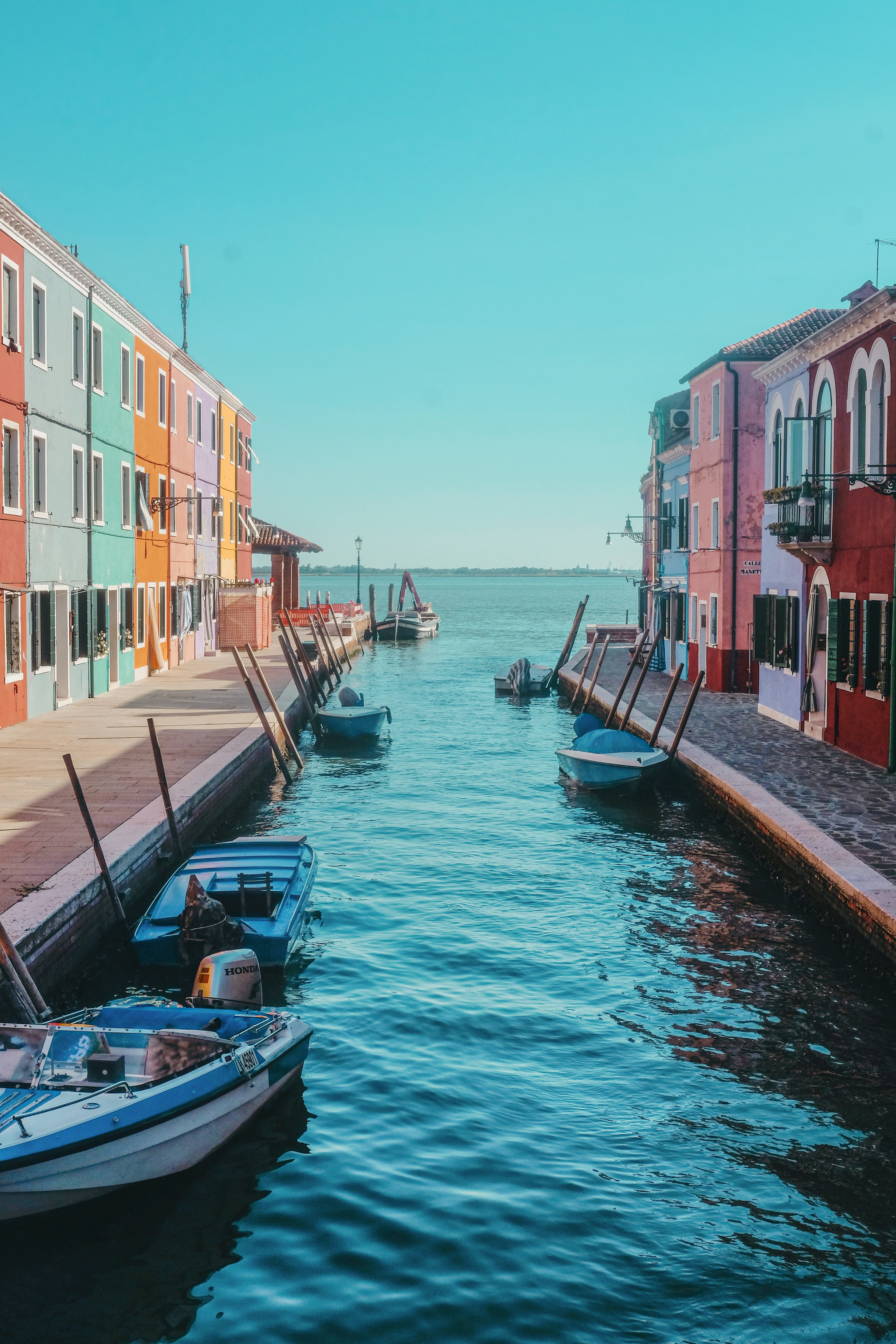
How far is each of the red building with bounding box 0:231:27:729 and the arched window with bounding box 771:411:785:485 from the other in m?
14.6

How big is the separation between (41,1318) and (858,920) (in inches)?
313

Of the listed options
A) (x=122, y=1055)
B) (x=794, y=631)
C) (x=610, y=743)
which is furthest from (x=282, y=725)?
(x=122, y=1055)

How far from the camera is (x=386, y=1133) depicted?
8.32m

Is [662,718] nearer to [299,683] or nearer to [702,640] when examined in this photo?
[299,683]

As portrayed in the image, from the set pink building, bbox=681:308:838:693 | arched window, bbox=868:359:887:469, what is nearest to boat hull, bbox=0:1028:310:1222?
arched window, bbox=868:359:887:469

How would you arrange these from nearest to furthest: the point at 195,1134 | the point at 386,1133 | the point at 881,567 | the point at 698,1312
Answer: the point at 698,1312 < the point at 195,1134 < the point at 386,1133 < the point at 881,567

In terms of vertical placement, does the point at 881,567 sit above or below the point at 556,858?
above

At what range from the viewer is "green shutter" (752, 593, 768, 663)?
24422 mm

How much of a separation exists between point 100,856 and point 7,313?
44.8ft

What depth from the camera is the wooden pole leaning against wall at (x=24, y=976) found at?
29.3 ft

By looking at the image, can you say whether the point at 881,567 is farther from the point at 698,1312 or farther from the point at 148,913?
the point at 698,1312

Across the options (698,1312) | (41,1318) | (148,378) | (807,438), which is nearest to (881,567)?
(807,438)

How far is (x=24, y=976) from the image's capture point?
9055mm

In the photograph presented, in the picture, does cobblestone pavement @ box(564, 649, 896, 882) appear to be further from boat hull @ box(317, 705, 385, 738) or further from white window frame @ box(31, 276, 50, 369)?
white window frame @ box(31, 276, 50, 369)
